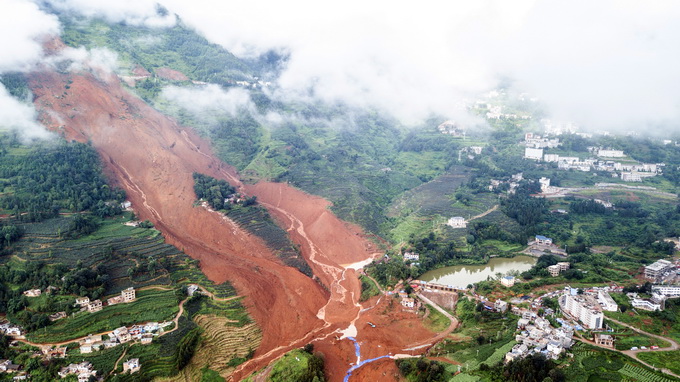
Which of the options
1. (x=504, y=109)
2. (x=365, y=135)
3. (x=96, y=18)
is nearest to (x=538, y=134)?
(x=504, y=109)

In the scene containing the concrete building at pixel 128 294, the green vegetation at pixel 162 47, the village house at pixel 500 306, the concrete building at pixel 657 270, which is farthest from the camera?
the green vegetation at pixel 162 47

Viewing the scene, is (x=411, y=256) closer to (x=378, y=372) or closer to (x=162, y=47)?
(x=378, y=372)

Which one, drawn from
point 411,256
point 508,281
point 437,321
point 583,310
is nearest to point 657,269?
point 508,281

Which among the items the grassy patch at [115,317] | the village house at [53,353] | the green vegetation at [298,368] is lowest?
the green vegetation at [298,368]

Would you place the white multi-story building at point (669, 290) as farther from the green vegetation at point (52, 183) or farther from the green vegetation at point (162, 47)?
the green vegetation at point (162, 47)

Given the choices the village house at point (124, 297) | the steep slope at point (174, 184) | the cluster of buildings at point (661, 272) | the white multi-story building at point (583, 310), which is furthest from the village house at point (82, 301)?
the cluster of buildings at point (661, 272)
